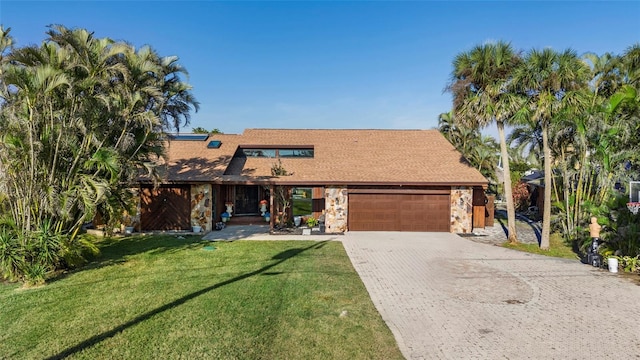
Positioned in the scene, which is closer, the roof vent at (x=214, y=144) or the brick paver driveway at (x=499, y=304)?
the brick paver driveway at (x=499, y=304)

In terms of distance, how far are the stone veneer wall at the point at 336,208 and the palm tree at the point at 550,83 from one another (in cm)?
853

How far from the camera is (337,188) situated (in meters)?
17.1

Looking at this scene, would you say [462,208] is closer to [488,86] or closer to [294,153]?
[488,86]

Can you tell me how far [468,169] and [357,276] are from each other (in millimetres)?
10633

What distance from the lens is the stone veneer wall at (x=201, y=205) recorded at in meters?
16.8

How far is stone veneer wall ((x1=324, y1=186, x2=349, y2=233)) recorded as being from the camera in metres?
17.1

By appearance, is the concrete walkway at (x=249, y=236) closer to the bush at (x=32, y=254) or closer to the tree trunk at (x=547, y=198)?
the bush at (x=32, y=254)

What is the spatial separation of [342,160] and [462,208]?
6.55 metres

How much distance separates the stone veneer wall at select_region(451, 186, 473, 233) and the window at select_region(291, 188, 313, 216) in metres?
8.89

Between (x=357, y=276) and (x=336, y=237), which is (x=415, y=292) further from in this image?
(x=336, y=237)

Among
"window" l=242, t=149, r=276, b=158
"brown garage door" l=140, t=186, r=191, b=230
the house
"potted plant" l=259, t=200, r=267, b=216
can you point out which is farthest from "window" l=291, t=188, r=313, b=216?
"brown garage door" l=140, t=186, r=191, b=230

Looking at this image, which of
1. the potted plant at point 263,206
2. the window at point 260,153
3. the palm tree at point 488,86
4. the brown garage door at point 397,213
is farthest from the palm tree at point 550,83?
the potted plant at point 263,206

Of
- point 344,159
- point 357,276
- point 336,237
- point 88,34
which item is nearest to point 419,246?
point 336,237

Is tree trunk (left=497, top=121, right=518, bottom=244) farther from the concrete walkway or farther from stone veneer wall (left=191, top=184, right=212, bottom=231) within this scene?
stone veneer wall (left=191, top=184, right=212, bottom=231)
